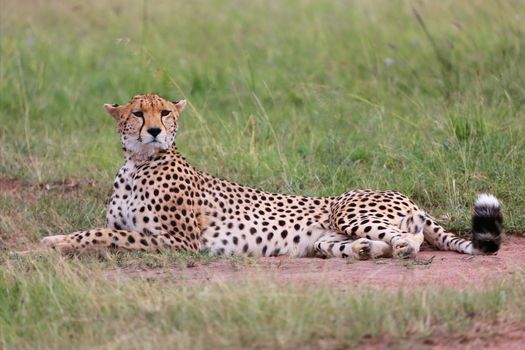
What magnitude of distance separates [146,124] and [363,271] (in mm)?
1529

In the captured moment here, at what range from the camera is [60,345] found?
4.36 metres

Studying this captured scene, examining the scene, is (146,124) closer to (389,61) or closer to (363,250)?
(363,250)

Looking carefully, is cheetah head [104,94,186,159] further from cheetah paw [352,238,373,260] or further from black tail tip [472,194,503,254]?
black tail tip [472,194,503,254]

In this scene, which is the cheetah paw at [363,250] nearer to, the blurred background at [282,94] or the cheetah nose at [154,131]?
the blurred background at [282,94]

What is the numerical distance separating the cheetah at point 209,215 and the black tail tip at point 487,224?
0.09 meters

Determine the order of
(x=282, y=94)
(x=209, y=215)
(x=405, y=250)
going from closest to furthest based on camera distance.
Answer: (x=405, y=250)
(x=209, y=215)
(x=282, y=94)

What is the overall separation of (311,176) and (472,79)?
2009mm

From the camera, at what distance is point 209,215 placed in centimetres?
624

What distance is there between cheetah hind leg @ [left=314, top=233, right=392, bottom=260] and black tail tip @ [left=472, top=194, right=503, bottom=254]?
45cm

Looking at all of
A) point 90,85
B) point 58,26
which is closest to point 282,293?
point 90,85

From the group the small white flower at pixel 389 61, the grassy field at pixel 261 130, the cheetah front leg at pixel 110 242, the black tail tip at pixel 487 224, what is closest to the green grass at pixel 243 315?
the grassy field at pixel 261 130

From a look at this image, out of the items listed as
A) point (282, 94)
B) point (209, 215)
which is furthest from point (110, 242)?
point (282, 94)

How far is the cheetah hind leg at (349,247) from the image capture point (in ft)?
18.7

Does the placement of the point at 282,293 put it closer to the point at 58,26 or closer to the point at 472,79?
the point at 472,79
